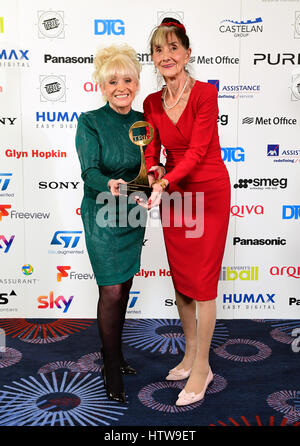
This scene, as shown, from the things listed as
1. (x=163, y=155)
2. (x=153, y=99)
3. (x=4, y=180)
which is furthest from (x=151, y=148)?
(x=4, y=180)

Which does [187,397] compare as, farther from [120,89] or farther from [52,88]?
[52,88]

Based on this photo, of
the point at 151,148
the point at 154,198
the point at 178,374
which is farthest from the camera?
the point at 178,374

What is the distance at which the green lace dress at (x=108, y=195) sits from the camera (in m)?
2.20

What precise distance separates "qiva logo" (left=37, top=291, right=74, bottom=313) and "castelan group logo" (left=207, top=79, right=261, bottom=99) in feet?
5.65

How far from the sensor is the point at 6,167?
10.5ft

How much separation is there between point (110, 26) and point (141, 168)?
139 centimetres

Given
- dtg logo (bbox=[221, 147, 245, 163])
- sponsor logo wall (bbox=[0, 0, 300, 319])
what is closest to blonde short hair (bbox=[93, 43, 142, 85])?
sponsor logo wall (bbox=[0, 0, 300, 319])

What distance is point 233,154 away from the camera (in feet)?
10.5

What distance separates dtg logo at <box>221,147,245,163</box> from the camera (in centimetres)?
319

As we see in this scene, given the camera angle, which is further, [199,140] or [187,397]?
[187,397]

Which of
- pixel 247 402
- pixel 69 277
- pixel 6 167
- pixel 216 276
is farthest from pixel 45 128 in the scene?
pixel 247 402

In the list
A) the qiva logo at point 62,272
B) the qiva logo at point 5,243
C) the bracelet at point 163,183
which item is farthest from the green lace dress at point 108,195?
the qiva logo at point 5,243
